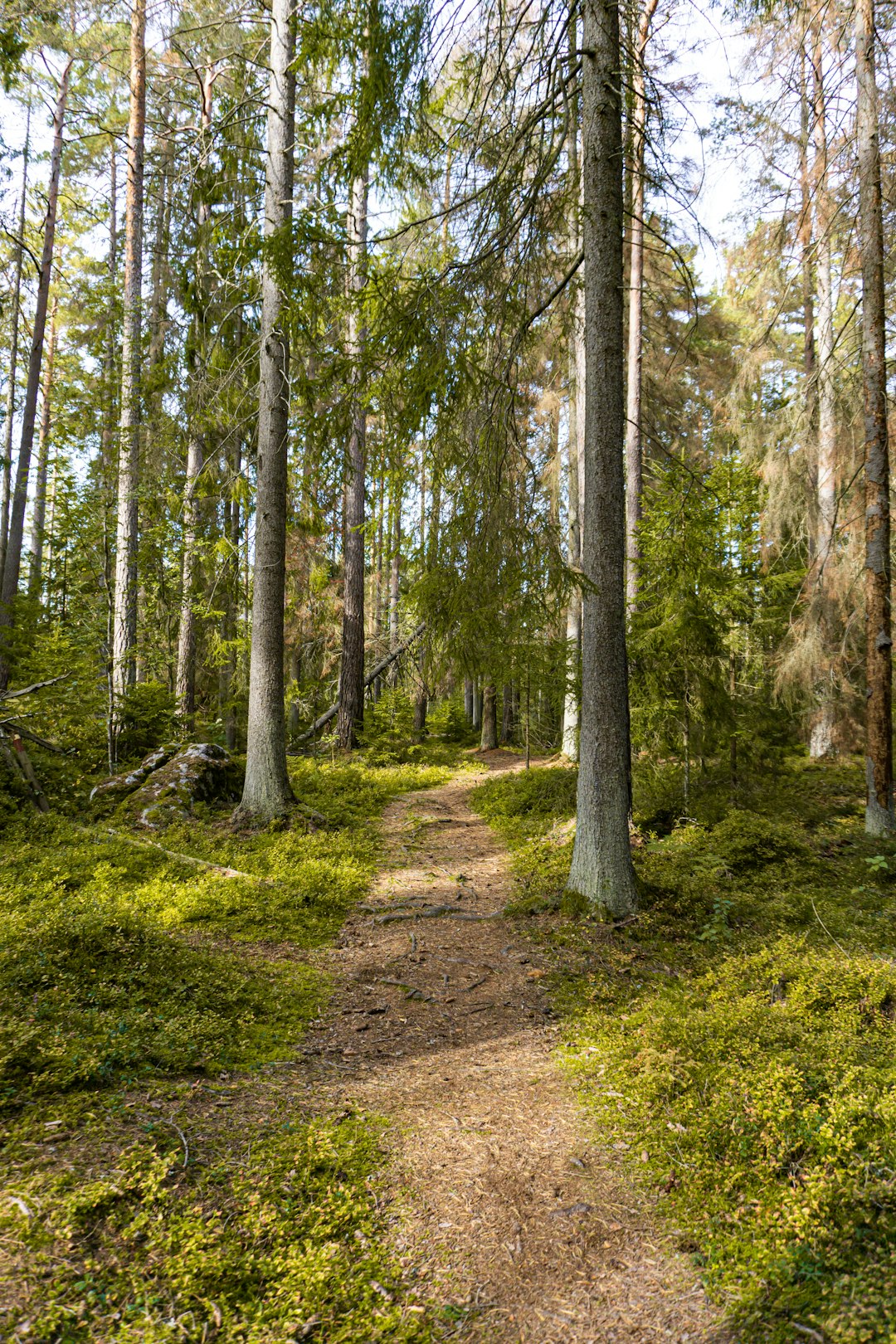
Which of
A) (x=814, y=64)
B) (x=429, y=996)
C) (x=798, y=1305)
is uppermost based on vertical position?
(x=814, y=64)

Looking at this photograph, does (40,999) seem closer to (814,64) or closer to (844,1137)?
(844,1137)

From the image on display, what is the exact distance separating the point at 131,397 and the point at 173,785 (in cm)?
709

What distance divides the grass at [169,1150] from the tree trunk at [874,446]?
7306mm

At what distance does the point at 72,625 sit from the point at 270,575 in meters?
4.72

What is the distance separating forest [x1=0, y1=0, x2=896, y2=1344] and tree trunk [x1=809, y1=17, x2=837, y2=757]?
13cm

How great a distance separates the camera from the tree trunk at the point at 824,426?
8961 mm

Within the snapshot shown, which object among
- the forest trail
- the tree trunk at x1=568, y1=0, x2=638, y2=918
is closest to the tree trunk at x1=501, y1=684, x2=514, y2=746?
the tree trunk at x1=568, y1=0, x2=638, y2=918

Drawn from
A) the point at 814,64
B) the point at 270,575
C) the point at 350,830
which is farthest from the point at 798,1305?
the point at 814,64

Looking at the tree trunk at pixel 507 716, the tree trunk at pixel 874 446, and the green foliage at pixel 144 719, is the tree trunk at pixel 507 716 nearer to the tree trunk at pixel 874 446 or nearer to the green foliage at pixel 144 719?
the green foliage at pixel 144 719

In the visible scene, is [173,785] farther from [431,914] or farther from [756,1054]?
[756,1054]

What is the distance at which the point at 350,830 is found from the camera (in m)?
9.30

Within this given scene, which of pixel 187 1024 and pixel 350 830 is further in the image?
pixel 350 830

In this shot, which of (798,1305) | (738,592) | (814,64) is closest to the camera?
(798,1305)

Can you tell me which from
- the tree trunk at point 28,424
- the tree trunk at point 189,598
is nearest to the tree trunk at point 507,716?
the tree trunk at point 189,598
